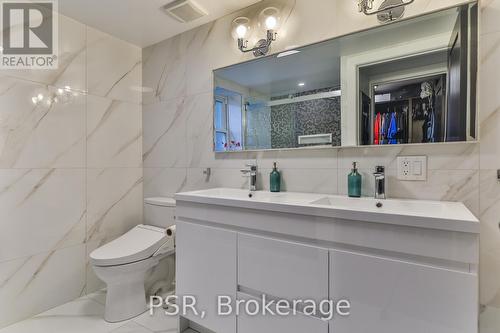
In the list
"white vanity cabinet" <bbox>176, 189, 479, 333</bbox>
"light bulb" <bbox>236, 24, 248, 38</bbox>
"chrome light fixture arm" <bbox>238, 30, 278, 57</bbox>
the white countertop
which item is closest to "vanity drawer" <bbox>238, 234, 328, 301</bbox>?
"white vanity cabinet" <bbox>176, 189, 479, 333</bbox>

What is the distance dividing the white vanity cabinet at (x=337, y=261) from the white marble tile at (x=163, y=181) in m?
0.67

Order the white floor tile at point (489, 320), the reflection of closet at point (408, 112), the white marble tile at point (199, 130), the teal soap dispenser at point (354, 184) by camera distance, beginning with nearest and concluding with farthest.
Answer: the white floor tile at point (489, 320)
the reflection of closet at point (408, 112)
the teal soap dispenser at point (354, 184)
the white marble tile at point (199, 130)

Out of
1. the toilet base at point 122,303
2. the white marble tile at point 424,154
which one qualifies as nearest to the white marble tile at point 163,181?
the toilet base at point 122,303

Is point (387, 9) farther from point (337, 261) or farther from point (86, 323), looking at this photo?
point (86, 323)

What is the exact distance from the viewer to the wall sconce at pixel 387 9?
50.3 inches

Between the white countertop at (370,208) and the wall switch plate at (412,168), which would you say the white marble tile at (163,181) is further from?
the wall switch plate at (412,168)

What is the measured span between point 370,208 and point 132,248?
4.83ft

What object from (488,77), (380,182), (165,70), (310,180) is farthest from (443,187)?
(165,70)

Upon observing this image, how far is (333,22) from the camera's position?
1.45m

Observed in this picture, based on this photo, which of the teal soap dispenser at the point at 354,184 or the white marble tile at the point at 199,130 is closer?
the teal soap dispenser at the point at 354,184

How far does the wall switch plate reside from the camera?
124cm

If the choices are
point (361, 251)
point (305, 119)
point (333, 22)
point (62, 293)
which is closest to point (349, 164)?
point (305, 119)

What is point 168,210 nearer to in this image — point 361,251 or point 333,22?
point 361,251

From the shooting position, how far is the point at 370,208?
4.17 ft
